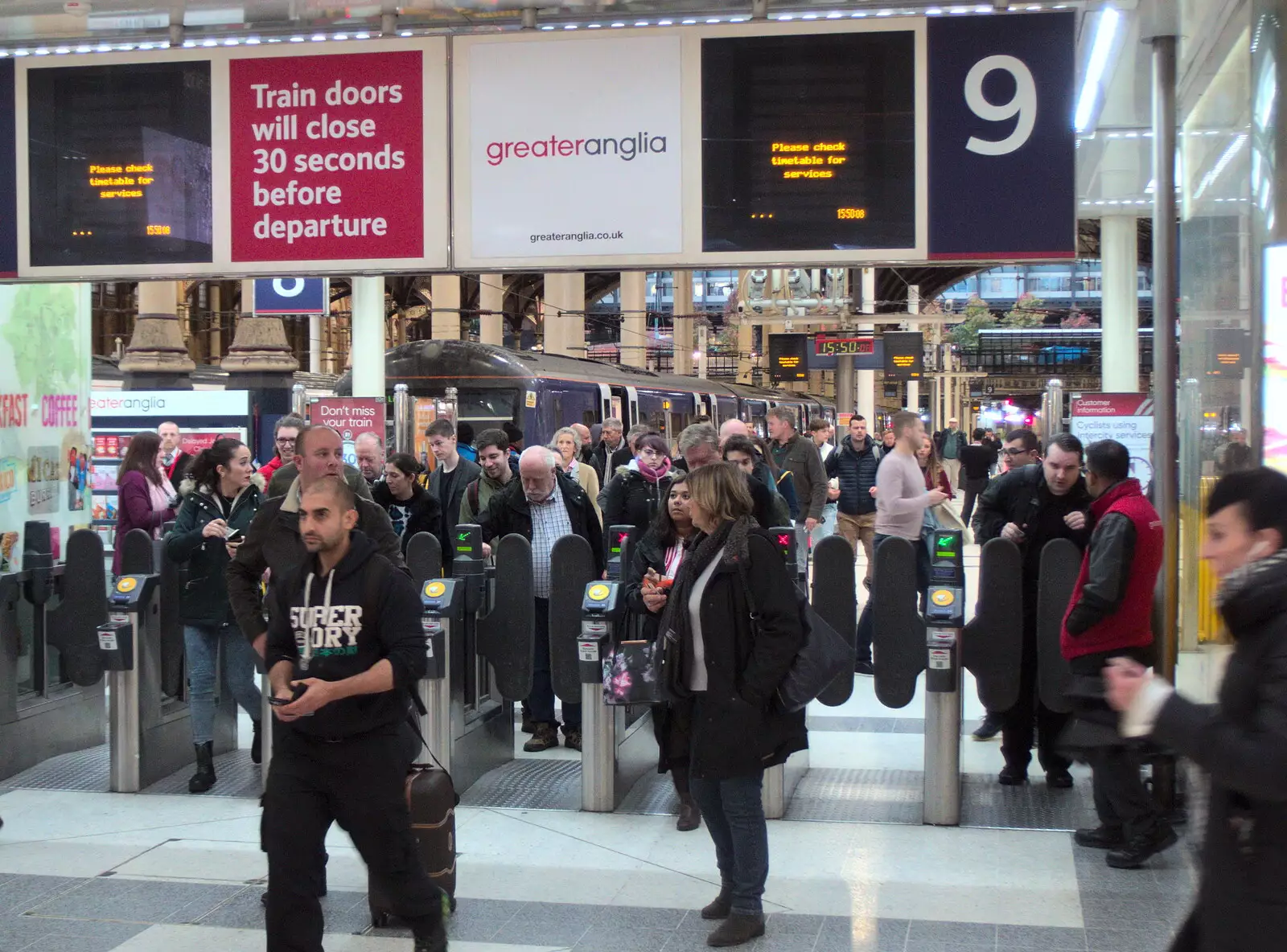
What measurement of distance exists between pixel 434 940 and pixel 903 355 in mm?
27414

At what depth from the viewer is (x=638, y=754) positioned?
22.5 ft

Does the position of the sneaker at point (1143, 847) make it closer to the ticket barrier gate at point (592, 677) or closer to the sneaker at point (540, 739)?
the ticket barrier gate at point (592, 677)

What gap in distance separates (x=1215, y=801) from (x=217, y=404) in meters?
11.6

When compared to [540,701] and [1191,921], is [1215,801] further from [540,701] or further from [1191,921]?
[540,701]

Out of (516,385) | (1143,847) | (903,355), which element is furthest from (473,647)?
(903,355)

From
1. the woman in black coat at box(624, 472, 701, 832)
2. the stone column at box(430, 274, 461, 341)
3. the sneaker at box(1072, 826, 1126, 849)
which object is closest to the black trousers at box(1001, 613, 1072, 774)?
the sneaker at box(1072, 826, 1126, 849)

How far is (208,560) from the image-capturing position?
650cm

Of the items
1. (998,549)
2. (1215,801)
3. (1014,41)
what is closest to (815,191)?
(1014,41)

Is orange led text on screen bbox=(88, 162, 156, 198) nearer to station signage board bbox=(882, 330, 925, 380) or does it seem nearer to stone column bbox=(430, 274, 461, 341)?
station signage board bbox=(882, 330, 925, 380)

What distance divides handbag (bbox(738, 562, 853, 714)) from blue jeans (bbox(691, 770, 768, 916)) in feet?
0.97

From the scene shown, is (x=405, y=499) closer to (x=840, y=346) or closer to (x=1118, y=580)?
(x=1118, y=580)

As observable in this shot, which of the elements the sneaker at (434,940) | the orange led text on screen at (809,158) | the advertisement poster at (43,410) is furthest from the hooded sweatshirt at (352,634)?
the advertisement poster at (43,410)

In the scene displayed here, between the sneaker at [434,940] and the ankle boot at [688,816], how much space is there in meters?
2.00

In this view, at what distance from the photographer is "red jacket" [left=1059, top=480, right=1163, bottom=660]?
16.9 ft
